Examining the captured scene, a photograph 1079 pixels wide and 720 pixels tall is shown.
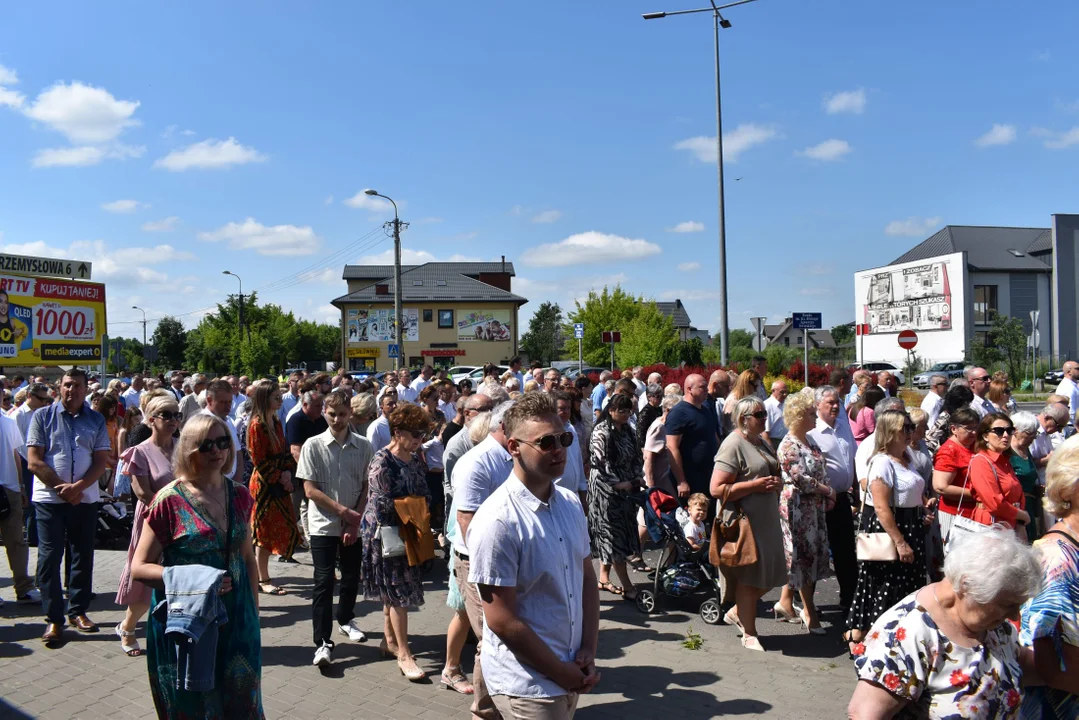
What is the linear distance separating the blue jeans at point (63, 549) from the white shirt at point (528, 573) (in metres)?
4.92

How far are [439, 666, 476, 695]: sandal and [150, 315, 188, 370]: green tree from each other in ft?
269

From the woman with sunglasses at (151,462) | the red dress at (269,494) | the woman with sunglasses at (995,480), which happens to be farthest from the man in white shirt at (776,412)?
the woman with sunglasses at (151,462)

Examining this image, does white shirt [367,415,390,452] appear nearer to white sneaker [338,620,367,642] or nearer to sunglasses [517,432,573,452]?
white sneaker [338,620,367,642]

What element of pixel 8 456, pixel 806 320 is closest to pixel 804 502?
pixel 8 456

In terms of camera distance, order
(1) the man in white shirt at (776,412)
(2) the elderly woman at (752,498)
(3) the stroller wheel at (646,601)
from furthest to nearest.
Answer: (1) the man in white shirt at (776,412)
(3) the stroller wheel at (646,601)
(2) the elderly woman at (752,498)

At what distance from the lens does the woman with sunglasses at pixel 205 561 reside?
11.2 ft

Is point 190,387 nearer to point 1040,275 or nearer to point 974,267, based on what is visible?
point 974,267

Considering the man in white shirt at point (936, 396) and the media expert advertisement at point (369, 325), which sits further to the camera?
the media expert advertisement at point (369, 325)

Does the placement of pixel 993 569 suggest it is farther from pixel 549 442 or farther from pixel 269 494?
pixel 269 494

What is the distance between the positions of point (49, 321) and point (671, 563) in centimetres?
2716

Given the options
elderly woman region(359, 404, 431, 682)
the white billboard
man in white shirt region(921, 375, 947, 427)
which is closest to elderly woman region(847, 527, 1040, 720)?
elderly woman region(359, 404, 431, 682)

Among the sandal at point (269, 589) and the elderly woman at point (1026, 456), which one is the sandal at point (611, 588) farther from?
the elderly woman at point (1026, 456)

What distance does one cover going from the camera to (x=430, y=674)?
18.6ft

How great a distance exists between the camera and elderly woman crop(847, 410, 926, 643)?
18.4 ft
